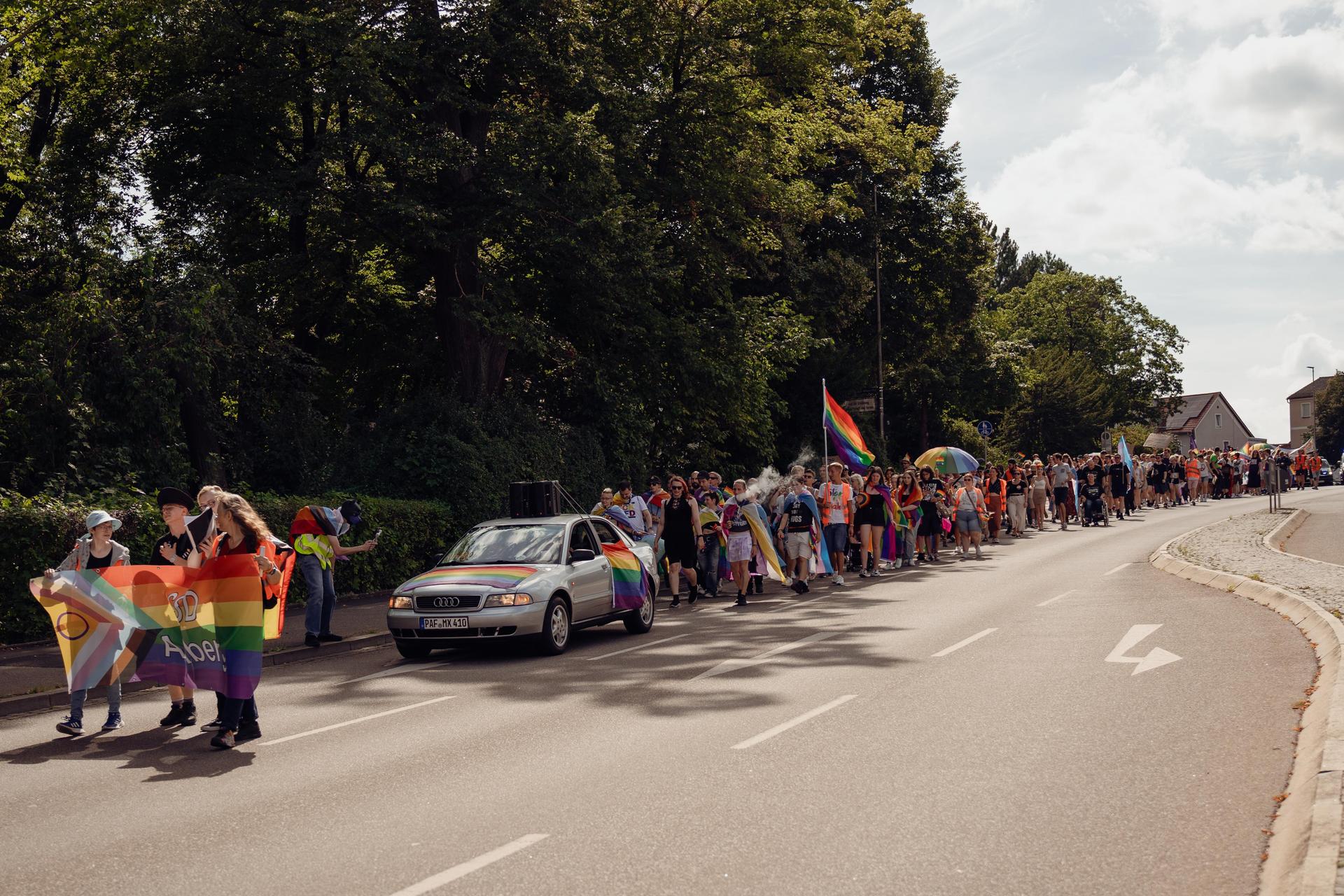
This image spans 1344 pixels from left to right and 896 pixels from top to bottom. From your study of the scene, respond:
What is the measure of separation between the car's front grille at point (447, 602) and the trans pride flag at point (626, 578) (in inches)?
91.0

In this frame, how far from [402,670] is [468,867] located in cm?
776

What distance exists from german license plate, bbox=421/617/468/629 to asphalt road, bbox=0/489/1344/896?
1.45ft

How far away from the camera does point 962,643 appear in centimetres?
1327

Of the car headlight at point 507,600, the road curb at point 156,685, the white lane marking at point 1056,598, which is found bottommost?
the white lane marking at point 1056,598

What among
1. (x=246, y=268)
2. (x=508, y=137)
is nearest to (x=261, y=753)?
(x=508, y=137)

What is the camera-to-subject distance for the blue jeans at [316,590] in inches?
583

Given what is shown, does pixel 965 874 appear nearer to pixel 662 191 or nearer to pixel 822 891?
pixel 822 891

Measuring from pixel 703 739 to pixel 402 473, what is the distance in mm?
15857

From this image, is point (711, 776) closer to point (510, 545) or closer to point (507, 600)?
point (507, 600)

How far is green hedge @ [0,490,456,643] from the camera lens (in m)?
14.8

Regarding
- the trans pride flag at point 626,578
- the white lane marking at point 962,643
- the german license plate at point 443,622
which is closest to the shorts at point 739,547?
the trans pride flag at point 626,578

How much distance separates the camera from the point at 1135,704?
9.38m

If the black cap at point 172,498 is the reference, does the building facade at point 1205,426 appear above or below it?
above

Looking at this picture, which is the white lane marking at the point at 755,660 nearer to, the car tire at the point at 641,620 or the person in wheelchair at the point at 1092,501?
the car tire at the point at 641,620
